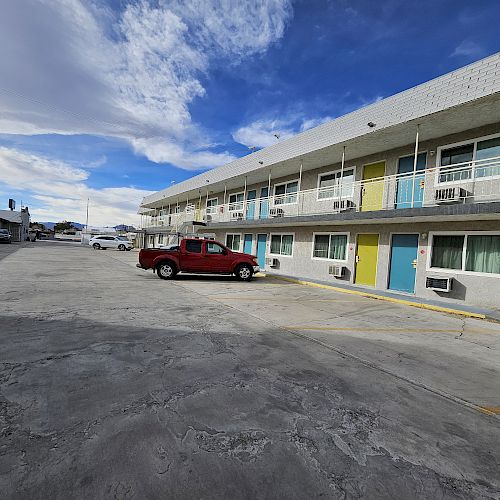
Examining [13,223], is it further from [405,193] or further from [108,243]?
[405,193]

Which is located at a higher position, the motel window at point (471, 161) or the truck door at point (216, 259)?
the motel window at point (471, 161)

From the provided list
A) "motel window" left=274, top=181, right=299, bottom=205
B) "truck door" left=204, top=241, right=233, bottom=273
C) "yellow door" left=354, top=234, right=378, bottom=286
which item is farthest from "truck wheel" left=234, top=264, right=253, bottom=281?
"motel window" left=274, top=181, right=299, bottom=205

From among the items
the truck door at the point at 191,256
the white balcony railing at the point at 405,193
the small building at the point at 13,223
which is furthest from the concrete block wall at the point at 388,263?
the small building at the point at 13,223

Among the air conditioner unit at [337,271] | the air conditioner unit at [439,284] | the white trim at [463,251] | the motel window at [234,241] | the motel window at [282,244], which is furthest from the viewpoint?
the motel window at [234,241]

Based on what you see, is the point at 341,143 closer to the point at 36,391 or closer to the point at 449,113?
the point at 449,113

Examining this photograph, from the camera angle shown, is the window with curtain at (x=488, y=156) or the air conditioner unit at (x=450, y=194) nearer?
the window with curtain at (x=488, y=156)

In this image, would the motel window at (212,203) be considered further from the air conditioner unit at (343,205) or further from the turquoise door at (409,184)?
the turquoise door at (409,184)

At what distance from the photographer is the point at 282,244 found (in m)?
17.9

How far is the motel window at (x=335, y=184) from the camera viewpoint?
14134mm

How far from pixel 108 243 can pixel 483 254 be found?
38556 millimetres

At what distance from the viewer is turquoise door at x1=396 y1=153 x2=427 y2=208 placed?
36.9 ft

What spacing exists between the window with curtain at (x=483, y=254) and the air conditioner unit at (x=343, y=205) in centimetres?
463

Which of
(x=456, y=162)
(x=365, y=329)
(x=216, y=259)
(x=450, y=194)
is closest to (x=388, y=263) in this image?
(x=450, y=194)

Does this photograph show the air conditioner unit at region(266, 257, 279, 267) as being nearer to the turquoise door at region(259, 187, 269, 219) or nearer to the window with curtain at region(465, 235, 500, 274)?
the turquoise door at region(259, 187, 269, 219)
